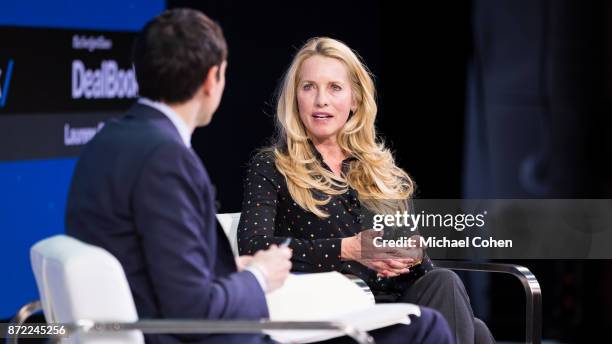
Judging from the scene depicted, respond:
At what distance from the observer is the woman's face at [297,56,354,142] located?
3340mm

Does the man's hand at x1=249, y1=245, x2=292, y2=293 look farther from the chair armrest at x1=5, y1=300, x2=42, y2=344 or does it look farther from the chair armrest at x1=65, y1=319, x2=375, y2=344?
the chair armrest at x1=5, y1=300, x2=42, y2=344

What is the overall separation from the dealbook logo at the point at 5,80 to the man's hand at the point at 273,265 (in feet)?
8.32

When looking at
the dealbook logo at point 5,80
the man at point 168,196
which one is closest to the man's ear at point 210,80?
the man at point 168,196

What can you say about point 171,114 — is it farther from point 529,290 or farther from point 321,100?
point 529,290

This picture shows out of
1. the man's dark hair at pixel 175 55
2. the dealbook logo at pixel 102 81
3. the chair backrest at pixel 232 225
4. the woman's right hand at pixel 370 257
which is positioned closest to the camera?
the man's dark hair at pixel 175 55

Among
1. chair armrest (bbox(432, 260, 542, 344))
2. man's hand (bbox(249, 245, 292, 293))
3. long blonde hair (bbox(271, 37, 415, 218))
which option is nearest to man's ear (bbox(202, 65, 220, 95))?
man's hand (bbox(249, 245, 292, 293))

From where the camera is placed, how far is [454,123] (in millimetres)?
6293

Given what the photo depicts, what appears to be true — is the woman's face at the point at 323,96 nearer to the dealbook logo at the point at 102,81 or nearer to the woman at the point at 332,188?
the woman at the point at 332,188

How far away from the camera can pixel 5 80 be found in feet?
14.7

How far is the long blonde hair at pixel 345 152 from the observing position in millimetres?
3283

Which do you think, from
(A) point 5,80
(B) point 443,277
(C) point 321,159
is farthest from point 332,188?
(A) point 5,80

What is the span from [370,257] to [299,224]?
0.97 ft

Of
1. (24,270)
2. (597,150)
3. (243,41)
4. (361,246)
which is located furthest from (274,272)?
(597,150)

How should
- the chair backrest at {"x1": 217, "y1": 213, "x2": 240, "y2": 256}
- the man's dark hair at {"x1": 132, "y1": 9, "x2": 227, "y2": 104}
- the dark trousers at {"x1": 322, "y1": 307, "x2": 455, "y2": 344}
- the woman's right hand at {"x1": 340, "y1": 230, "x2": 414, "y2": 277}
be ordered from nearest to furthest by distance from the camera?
the man's dark hair at {"x1": 132, "y1": 9, "x2": 227, "y2": 104} < the dark trousers at {"x1": 322, "y1": 307, "x2": 455, "y2": 344} < the woman's right hand at {"x1": 340, "y1": 230, "x2": 414, "y2": 277} < the chair backrest at {"x1": 217, "y1": 213, "x2": 240, "y2": 256}
